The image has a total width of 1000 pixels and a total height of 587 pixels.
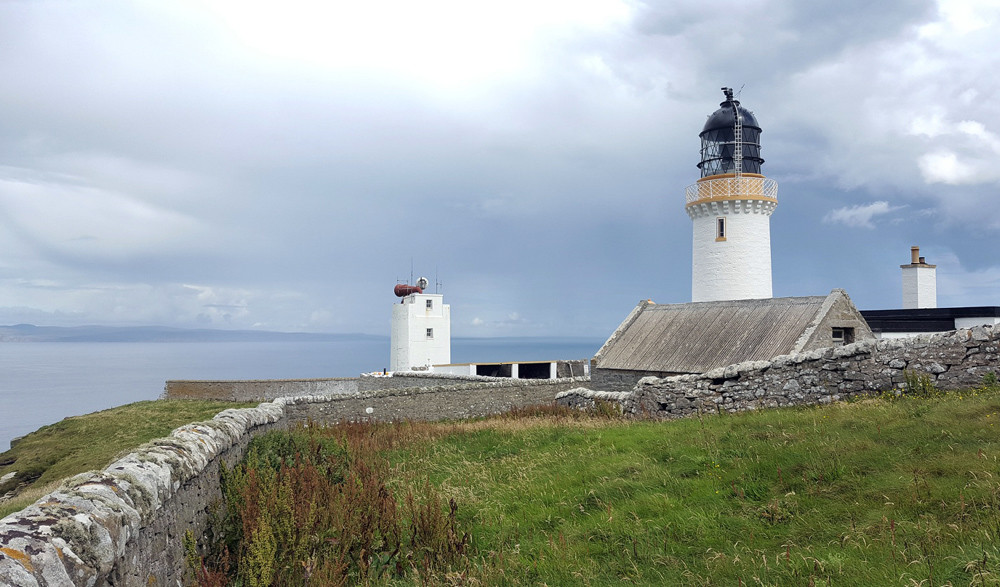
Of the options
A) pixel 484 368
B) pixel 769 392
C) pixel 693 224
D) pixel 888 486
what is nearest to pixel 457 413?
pixel 769 392

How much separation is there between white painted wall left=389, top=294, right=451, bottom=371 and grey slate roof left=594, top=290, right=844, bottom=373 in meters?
33.2

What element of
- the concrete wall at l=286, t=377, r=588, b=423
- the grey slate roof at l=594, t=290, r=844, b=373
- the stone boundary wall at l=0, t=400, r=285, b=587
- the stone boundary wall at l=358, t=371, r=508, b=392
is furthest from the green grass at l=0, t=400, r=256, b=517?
the grey slate roof at l=594, t=290, r=844, b=373

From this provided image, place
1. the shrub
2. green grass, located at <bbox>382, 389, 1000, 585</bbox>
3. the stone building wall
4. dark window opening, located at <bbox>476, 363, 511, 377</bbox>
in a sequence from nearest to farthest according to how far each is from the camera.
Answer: green grass, located at <bbox>382, 389, 1000, 585</bbox>, the shrub, the stone building wall, dark window opening, located at <bbox>476, 363, 511, 377</bbox>

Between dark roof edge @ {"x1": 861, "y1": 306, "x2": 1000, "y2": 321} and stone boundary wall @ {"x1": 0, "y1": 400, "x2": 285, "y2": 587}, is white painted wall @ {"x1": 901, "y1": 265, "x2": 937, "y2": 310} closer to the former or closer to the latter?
dark roof edge @ {"x1": 861, "y1": 306, "x2": 1000, "y2": 321}

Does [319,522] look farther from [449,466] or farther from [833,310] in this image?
[833,310]

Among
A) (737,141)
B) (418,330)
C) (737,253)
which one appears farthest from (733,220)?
(418,330)

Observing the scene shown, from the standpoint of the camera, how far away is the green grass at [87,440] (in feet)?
72.6

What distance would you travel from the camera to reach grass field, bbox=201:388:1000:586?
5.07 metres

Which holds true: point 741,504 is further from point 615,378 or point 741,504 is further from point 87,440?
point 87,440

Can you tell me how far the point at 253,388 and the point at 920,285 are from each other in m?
37.0

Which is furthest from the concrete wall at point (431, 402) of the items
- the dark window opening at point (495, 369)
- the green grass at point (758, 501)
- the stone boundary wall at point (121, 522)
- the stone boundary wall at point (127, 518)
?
the dark window opening at point (495, 369)

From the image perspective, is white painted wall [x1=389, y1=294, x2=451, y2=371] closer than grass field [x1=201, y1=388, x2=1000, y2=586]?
No

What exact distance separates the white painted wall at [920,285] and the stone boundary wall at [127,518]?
105 feet

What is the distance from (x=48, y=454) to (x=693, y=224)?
31021mm
